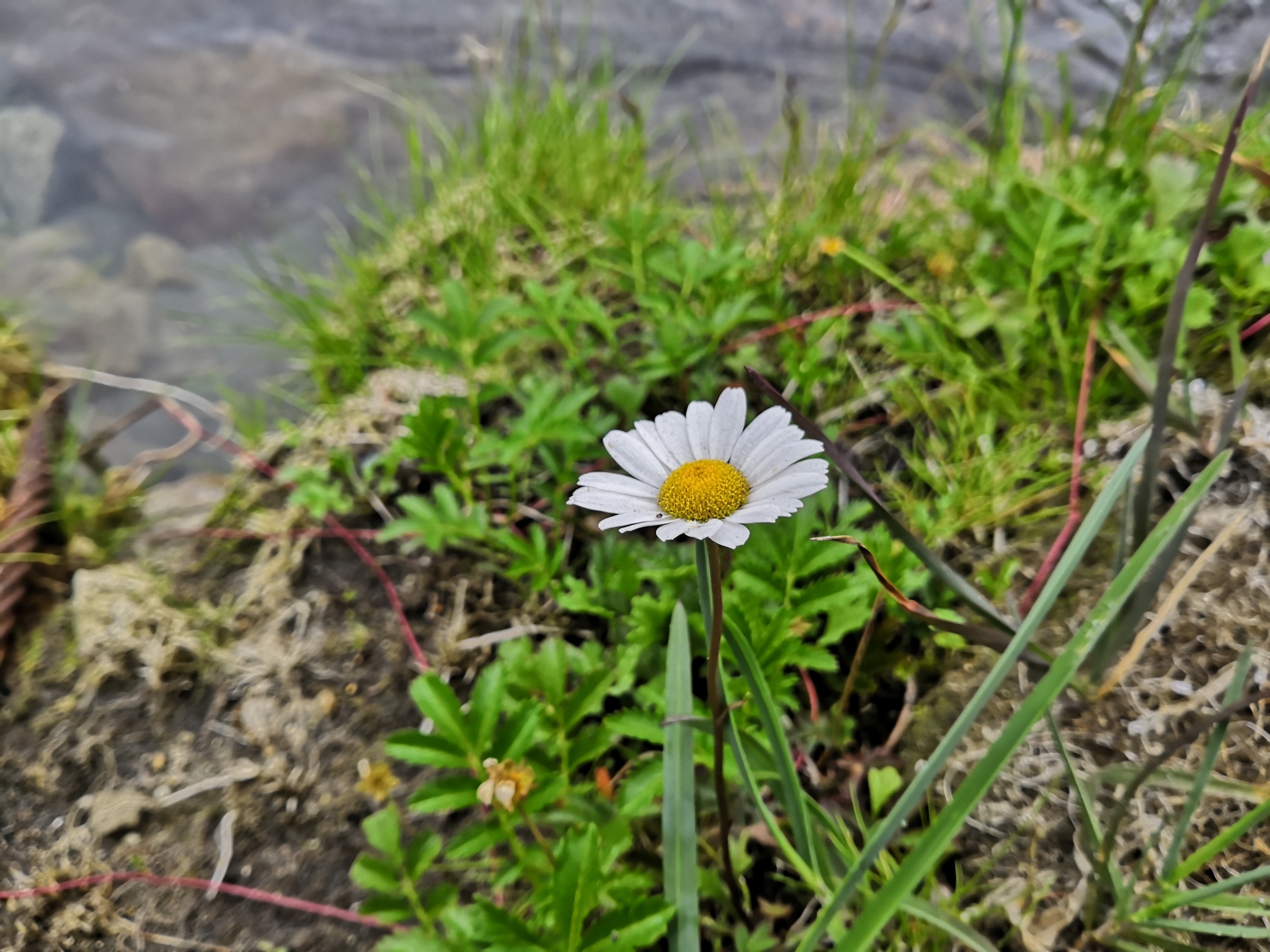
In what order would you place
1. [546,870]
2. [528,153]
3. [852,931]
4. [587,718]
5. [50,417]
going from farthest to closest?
[528,153] < [50,417] < [587,718] < [546,870] < [852,931]

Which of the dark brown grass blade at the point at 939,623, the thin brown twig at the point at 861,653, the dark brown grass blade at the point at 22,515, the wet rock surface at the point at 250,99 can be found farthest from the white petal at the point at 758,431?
the wet rock surface at the point at 250,99

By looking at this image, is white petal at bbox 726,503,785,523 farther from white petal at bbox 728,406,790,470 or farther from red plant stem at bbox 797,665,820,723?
red plant stem at bbox 797,665,820,723

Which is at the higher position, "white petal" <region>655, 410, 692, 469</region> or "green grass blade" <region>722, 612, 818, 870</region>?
"white petal" <region>655, 410, 692, 469</region>

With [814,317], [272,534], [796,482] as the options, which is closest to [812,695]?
[796,482]

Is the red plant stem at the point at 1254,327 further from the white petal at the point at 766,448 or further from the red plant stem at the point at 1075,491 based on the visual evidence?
the white petal at the point at 766,448

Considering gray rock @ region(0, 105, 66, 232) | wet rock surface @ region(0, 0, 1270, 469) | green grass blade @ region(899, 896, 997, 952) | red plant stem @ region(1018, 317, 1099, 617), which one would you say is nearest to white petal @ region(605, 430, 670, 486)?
green grass blade @ region(899, 896, 997, 952)

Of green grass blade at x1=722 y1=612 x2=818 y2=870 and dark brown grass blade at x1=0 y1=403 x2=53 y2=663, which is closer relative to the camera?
green grass blade at x1=722 y1=612 x2=818 y2=870

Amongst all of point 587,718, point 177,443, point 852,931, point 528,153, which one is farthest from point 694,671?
point 177,443

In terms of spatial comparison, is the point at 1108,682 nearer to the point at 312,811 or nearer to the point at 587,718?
the point at 587,718
